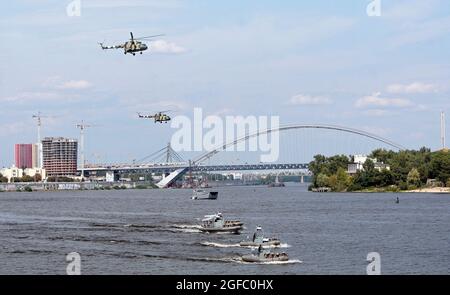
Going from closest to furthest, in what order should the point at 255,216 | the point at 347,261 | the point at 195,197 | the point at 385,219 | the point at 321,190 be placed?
1. the point at 347,261
2. the point at 385,219
3. the point at 255,216
4. the point at 195,197
5. the point at 321,190

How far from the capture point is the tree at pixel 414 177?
12550cm

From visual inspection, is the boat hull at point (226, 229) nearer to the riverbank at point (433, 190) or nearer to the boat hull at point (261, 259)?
the boat hull at point (261, 259)

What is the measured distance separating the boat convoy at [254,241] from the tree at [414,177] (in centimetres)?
7404

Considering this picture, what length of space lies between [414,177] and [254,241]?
3341 inches

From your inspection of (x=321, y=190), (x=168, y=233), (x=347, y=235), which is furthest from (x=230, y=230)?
(x=321, y=190)

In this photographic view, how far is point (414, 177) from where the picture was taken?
12550 centimetres

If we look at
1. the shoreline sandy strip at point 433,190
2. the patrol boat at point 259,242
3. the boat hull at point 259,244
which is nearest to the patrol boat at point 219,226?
the boat hull at point 259,244

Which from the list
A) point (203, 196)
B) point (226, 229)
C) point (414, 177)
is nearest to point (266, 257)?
point (226, 229)

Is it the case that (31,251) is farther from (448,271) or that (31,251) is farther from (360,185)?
(360,185)

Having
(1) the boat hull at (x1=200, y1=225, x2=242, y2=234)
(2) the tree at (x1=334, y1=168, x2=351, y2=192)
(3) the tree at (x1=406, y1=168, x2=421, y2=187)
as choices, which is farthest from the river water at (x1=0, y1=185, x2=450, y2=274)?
(2) the tree at (x1=334, y1=168, x2=351, y2=192)

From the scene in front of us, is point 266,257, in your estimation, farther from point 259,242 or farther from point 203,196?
point 203,196

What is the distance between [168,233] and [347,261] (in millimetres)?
16258

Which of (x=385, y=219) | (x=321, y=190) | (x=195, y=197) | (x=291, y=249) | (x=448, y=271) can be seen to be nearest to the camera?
(x=448, y=271)
